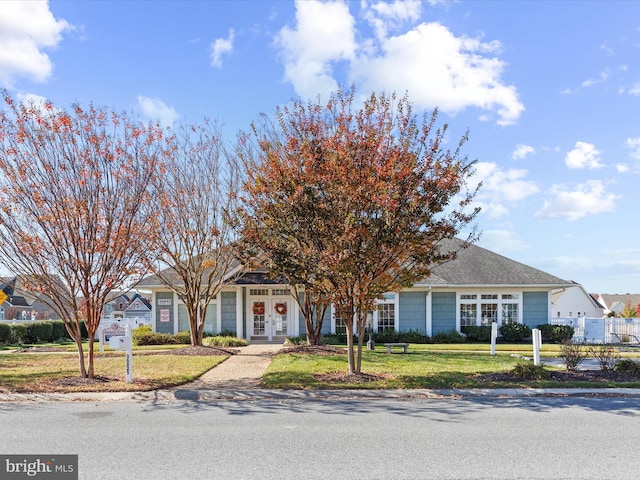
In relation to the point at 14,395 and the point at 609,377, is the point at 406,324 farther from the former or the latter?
the point at 14,395

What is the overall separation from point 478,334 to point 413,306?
3404 millimetres

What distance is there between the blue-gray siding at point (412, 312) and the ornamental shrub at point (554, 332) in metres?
5.66

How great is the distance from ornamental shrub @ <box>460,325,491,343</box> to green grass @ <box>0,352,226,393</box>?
14.0 meters

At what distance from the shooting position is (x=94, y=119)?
13.0 meters

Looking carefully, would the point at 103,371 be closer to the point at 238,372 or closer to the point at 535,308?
the point at 238,372

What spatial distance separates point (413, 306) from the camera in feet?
90.1

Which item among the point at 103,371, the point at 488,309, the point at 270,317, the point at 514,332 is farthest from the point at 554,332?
the point at 103,371

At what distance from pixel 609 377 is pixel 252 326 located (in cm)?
1739

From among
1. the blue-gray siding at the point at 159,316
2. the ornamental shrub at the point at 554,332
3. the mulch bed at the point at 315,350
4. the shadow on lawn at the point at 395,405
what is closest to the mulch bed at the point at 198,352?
the mulch bed at the point at 315,350

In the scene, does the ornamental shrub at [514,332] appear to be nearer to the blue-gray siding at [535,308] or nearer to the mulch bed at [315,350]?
the blue-gray siding at [535,308]

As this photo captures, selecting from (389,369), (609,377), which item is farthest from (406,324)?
(609,377)

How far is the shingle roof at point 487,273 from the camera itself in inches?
1068

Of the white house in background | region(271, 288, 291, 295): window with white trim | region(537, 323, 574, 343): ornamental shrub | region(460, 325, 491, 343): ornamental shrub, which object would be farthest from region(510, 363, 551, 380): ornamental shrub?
the white house in background

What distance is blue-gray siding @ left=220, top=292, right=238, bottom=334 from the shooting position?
26828 mm
